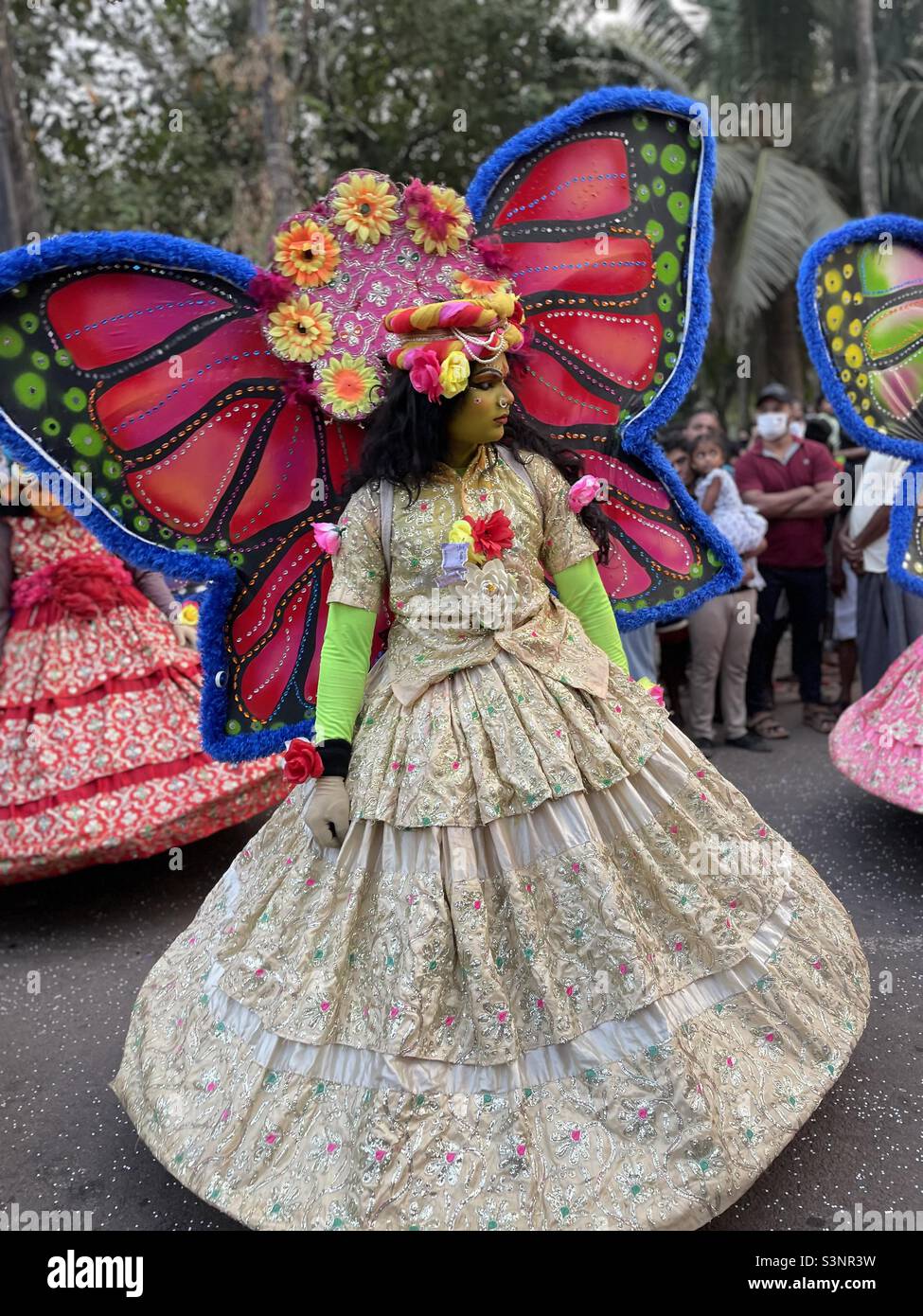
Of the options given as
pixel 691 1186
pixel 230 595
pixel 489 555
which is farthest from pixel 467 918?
pixel 230 595

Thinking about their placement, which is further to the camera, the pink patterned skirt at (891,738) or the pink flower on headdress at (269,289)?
the pink patterned skirt at (891,738)

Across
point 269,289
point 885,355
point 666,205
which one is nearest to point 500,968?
point 269,289

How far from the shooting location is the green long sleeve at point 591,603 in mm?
2574

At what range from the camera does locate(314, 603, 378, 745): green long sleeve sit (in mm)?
2326

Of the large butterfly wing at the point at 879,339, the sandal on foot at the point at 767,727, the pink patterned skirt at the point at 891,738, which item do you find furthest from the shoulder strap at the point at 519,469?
the sandal on foot at the point at 767,727

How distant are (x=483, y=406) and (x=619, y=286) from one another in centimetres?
71

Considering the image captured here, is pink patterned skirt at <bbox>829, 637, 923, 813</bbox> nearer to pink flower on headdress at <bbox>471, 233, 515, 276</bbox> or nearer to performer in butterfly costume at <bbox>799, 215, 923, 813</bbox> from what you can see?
performer in butterfly costume at <bbox>799, 215, 923, 813</bbox>

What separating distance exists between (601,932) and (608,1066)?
0.81ft

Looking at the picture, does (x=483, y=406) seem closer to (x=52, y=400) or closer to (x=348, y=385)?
(x=348, y=385)

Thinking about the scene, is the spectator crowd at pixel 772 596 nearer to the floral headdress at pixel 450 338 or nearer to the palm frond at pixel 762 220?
the floral headdress at pixel 450 338

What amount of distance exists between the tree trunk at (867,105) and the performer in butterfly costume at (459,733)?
28.5 feet

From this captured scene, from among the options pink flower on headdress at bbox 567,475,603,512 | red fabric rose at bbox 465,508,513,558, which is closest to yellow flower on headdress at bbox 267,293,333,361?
red fabric rose at bbox 465,508,513,558

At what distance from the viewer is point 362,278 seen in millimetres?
2518
